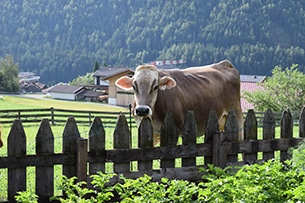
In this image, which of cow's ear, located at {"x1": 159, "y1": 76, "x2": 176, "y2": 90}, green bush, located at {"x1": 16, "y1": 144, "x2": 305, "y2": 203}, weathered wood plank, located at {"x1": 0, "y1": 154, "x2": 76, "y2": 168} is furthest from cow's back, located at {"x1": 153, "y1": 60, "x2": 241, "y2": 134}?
green bush, located at {"x1": 16, "y1": 144, "x2": 305, "y2": 203}

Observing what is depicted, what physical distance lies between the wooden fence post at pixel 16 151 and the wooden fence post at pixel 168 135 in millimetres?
1729

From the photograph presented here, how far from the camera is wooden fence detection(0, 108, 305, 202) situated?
6.30 meters

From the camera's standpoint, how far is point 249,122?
7793 mm

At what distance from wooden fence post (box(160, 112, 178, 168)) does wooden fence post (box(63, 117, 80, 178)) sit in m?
1.15

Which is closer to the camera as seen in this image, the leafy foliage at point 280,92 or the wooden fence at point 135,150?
the wooden fence at point 135,150

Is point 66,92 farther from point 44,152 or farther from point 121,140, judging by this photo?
point 44,152

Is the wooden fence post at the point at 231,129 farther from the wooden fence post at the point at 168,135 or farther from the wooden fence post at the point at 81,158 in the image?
the wooden fence post at the point at 81,158

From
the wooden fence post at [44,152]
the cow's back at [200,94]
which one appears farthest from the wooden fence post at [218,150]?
the wooden fence post at [44,152]

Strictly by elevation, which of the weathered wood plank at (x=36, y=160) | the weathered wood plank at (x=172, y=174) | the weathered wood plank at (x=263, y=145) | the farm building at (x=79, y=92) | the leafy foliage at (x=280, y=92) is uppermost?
the farm building at (x=79, y=92)

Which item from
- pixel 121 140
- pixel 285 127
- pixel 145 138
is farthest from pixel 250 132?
pixel 121 140

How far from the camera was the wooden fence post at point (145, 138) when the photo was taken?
6.93 m

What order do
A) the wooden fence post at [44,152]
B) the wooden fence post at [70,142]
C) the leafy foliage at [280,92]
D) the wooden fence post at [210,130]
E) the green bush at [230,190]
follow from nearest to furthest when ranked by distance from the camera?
the green bush at [230,190]
the wooden fence post at [44,152]
the wooden fence post at [70,142]
the wooden fence post at [210,130]
the leafy foliage at [280,92]

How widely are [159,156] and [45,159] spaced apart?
4.65ft

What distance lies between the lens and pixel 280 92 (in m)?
41.7
